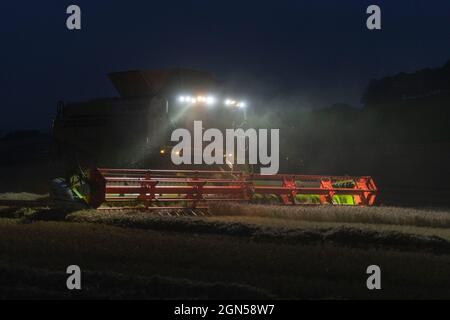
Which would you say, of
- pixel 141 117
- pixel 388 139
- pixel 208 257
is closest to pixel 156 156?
pixel 141 117

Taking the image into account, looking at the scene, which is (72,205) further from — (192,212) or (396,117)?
(396,117)

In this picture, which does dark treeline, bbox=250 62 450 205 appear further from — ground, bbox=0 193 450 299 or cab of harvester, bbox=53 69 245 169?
ground, bbox=0 193 450 299

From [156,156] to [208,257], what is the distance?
9.29 meters

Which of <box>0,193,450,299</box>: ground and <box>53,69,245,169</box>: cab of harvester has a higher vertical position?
<box>53,69,245,169</box>: cab of harvester

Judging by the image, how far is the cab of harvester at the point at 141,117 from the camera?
1770 centimetres

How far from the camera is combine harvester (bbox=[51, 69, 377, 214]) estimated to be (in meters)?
14.5

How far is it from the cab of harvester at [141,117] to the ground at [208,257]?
15.7 feet

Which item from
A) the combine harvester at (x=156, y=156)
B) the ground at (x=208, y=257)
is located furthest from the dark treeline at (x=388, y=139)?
the ground at (x=208, y=257)

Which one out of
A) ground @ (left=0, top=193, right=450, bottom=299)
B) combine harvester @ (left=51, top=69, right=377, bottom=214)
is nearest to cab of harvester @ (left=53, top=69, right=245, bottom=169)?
combine harvester @ (left=51, top=69, right=377, bottom=214)

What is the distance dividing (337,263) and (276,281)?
1.50 meters

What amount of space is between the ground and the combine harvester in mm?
1196

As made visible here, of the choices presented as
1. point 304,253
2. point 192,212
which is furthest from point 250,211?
point 304,253

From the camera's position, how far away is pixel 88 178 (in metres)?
14.2

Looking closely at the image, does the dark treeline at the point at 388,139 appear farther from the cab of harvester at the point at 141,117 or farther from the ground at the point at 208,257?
the ground at the point at 208,257
